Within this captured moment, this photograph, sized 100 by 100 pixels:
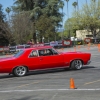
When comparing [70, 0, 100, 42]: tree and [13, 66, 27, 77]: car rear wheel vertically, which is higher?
[70, 0, 100, 42]: tree

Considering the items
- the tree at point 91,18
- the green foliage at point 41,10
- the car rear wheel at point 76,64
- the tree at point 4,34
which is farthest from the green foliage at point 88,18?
the car rear wheel at point 76,64

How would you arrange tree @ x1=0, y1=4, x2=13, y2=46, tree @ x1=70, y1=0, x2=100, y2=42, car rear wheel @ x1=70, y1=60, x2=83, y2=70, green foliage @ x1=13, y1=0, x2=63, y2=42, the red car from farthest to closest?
tree @ x1=70, y1=0, x2=100, y2=42 < green foliage @ x1=13, y1=0, x2=63, y2=42 < tree @ x1=0, y1=4, x2=13, y2=46 < car rear wheel @ x1=70, y1=60, x2=83, y2=70 < the red car

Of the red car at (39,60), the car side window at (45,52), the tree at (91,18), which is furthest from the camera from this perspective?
the tree at (91,18)

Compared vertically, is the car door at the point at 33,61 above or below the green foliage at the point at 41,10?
below

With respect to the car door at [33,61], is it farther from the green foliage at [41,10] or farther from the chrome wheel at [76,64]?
the green foliage at [41,10]

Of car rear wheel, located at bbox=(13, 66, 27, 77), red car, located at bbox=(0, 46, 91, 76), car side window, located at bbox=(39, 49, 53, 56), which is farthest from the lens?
car side window, located at bbox=(39, 49, 53, 56)

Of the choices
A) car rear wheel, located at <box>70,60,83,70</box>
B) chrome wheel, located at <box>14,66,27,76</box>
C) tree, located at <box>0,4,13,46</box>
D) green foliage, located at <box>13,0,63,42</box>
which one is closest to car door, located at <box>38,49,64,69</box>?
car rear wheel, located at <box>70,60,83,70</box>

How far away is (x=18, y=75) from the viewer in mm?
14281

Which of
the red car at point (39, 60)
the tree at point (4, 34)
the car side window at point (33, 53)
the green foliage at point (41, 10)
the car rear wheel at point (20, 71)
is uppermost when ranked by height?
the green foliage at point (41, 10)

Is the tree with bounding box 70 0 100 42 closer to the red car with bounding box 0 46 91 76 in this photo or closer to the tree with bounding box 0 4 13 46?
the tree with bounding box 0 4 13 46

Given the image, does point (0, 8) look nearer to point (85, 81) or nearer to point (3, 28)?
point (3, 28)

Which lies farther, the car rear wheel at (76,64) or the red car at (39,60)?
the car rear wheel at (76,64)

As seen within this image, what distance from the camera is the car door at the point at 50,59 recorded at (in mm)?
14740

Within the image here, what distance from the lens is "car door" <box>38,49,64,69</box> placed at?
48.4ft
